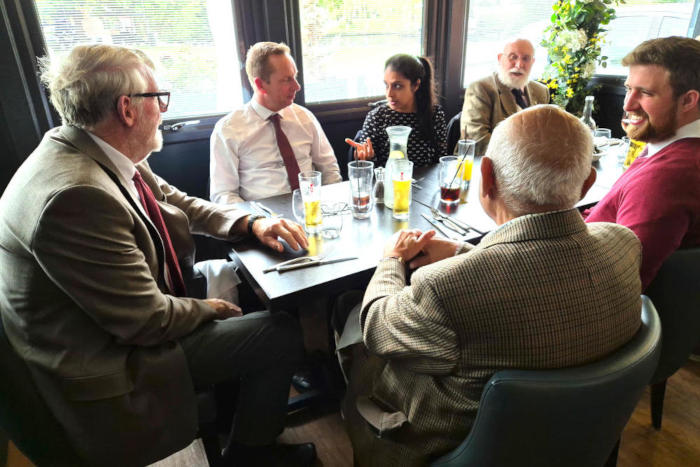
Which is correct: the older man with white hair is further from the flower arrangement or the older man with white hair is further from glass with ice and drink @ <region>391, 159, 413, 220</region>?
glass with ice and drink @ <region>391, 159, 413, 220</region>

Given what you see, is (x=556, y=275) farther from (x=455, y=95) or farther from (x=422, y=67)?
(x=455, y=95)

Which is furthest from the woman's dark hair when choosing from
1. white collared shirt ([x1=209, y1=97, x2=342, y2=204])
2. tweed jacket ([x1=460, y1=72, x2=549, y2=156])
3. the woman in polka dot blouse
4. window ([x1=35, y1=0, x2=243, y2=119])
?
window ([x1=35, y1=0, x2=243, y2=119])

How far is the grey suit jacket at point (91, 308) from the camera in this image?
93cm

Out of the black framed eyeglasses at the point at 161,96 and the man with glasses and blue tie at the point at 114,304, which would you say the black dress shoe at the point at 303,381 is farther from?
the black framed eyeglasses at the point at 161,96

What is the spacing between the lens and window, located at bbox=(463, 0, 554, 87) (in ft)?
11.8

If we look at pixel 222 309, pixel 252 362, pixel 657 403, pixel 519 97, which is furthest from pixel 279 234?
pixel 519 97

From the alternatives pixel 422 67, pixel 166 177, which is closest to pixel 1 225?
pixel 166 177

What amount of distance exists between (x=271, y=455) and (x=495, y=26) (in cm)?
374

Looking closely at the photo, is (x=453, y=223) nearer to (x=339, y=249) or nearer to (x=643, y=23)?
(x=339, y=249)

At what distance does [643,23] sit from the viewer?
3891mm

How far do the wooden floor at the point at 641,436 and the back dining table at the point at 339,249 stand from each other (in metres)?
0.70

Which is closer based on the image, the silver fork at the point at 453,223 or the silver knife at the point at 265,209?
the silver fork at the point at 453,223

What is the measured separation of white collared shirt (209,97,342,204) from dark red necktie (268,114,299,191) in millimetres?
28

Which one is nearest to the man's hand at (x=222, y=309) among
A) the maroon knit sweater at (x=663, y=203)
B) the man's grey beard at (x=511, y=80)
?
the maroon knit sweater at (x=663, y=203)
